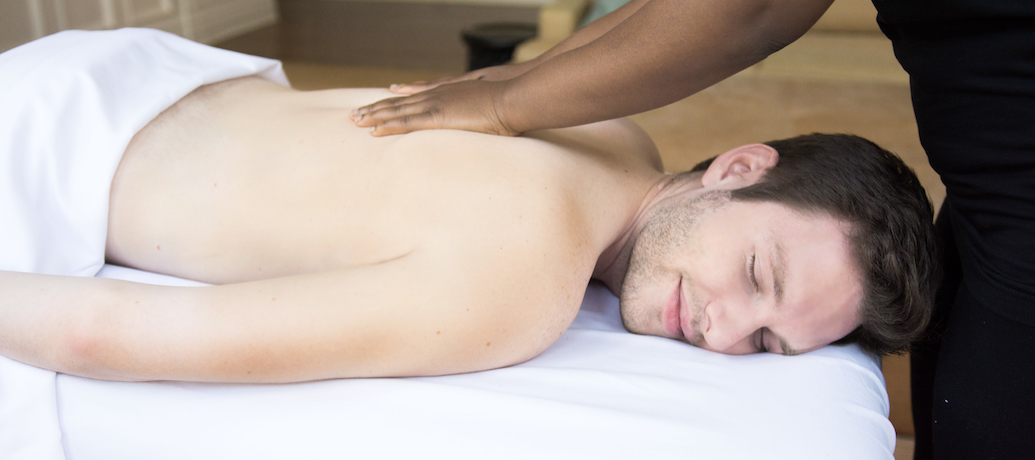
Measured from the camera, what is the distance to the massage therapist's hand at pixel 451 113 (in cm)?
120

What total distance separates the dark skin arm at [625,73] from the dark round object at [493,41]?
2121 mm

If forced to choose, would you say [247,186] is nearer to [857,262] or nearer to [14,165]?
[14,165]

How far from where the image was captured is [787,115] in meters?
2.76

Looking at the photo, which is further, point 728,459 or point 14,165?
point 14,165

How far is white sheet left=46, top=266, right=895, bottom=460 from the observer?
0.92m

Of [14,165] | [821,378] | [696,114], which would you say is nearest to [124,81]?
[14,165]

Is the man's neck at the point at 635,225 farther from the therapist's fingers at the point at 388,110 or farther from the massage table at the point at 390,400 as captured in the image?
the therapist's fingers at the point at 388,110

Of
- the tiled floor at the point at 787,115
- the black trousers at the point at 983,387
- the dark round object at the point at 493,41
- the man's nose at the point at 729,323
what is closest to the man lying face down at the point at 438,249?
the man's nose at the point at 729,323

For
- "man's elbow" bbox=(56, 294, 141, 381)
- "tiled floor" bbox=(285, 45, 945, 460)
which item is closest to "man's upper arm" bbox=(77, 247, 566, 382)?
"man's elbow" bbox=(56, 294, 141, 381)

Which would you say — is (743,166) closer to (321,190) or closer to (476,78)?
(476,78)

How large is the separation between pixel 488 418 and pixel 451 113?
0.53m

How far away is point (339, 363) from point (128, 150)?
2.03 ft

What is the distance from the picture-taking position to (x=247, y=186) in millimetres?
1188

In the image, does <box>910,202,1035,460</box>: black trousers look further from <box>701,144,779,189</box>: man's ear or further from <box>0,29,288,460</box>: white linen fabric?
<box>0,29,288,460</box>: white linen fabric
